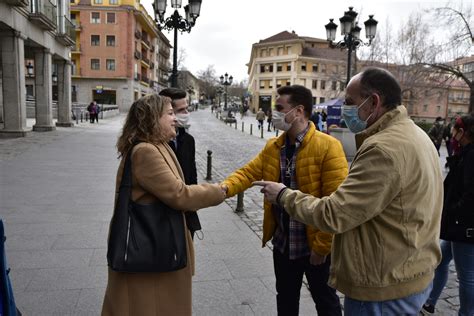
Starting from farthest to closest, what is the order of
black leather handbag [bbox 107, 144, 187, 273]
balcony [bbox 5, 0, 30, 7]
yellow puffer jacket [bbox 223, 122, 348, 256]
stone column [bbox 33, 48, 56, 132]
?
1. stone column [bbox 33, 48, 56, 132]
2. balcony [bbox 5, 0, 30, 7]
3. yellow puffer jacket [bbox 223, 122, 348, 256]
4. black leather handbag [bbox 107, 144, 187, 273]

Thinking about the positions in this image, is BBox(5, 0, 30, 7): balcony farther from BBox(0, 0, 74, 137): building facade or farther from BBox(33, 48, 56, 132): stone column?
BBox(33, 48, 56, 132): stone column

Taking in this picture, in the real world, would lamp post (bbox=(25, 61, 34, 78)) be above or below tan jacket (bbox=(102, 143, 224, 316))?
above

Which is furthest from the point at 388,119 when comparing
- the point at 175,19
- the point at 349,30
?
the point at 349,30

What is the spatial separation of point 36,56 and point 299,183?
22.0m

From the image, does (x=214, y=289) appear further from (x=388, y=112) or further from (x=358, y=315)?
(x=388, y=112)

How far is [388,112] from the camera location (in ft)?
6.37

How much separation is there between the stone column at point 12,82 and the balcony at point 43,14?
152 centimetres

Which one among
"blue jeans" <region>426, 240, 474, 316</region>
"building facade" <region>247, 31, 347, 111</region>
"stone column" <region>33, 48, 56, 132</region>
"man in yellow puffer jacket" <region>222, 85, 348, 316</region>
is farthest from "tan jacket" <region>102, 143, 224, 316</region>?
"building facade" <region>247, 31, 347, 111</region>

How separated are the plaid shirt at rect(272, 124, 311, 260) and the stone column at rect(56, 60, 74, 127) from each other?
25.1 metres

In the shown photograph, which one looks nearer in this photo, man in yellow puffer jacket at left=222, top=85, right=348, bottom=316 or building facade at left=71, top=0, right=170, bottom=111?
man in yellow puffer jacket at left=222, top=85, right=348, bottom=316

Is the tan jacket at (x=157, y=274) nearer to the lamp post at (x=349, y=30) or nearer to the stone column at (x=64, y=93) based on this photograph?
the lamp post at (x=349, y=30)

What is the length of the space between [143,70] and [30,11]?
50.0m

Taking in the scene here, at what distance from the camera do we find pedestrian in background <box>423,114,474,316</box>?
3025 millimetres

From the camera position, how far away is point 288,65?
77.5 m
